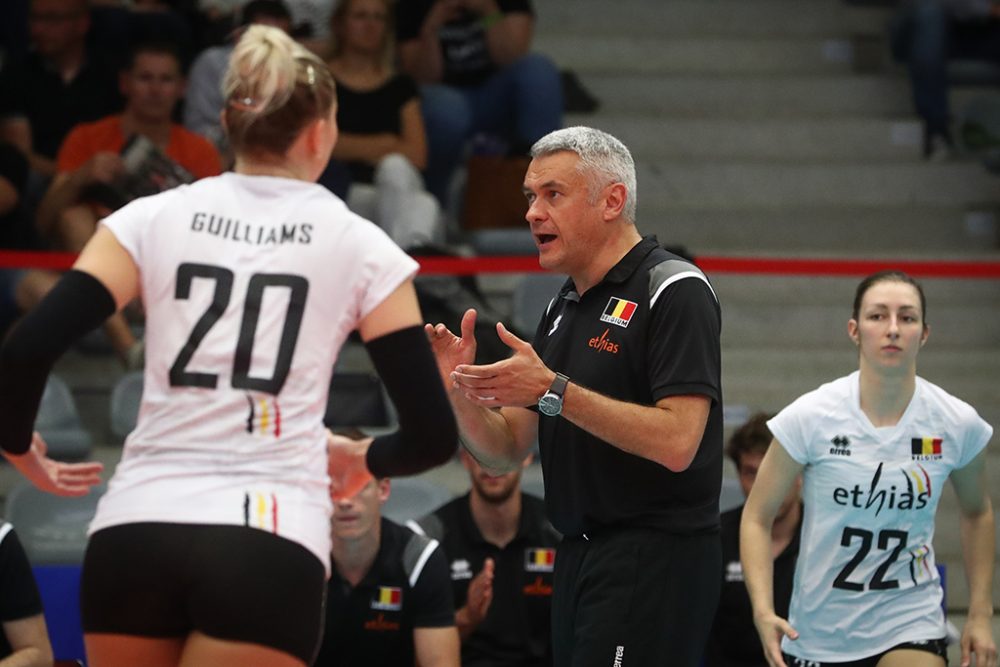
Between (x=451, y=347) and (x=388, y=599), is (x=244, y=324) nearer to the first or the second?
(x=451, y=347)

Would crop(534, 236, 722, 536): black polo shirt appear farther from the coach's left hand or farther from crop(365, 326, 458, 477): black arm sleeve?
crop(365, 326, 458, 477): black arm sleeve

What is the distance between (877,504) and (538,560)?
6.05 ft

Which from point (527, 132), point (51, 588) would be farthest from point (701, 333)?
point (527, 132)

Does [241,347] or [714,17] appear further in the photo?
[714,17]

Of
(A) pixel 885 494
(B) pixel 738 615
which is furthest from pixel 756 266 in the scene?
(A) pixel 885 494

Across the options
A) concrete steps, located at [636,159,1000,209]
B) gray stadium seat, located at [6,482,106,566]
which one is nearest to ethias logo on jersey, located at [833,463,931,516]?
gray stadium seat, located at [6,482,106,566]

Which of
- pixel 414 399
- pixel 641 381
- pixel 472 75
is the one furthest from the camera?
pixel 472 75

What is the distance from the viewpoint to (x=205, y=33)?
9039 millimetres

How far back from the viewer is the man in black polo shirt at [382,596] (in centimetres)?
572

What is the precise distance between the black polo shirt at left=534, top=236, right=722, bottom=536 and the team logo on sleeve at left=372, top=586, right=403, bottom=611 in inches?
73.4

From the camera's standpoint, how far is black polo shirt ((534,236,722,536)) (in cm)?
382

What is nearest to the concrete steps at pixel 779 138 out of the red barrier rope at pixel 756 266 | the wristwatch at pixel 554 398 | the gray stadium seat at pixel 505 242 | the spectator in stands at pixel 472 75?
the spectator in stands at pixel 472 75

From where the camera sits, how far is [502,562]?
250 inches

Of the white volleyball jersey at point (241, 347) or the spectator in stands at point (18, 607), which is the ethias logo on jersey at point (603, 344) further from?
the spectator in stands at point (18, 607)
